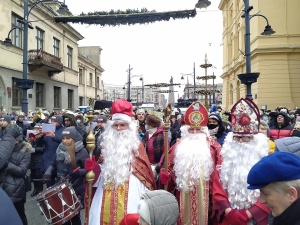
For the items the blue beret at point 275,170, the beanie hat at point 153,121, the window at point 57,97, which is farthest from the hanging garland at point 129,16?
the window at point 57,97

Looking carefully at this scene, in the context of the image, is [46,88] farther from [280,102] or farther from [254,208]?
[254,208]

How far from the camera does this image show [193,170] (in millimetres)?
3740

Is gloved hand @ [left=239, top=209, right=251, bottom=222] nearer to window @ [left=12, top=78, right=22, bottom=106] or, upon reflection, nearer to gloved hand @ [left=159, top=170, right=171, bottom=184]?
gloved hand @ [left=159, top=170, right=171, bottom=184]

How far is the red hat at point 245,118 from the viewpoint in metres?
3.45

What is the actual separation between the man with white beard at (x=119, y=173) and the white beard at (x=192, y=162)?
1.22 feet

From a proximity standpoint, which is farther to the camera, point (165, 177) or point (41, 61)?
point (41, 61)

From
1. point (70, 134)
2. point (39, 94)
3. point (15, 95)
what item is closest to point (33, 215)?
point (70, 134)

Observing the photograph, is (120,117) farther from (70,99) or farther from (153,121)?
(70,99)

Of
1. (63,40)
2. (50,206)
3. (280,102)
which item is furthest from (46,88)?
(50,206)

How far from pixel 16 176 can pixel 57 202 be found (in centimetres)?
102

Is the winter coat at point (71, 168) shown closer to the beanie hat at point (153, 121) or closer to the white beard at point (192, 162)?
the white beard at point (192, 162)

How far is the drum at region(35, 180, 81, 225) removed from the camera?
3.57m

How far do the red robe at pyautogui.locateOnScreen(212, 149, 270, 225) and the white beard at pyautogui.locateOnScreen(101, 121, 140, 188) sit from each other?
1012 millimetres

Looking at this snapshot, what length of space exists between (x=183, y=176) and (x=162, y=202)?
166 cm
